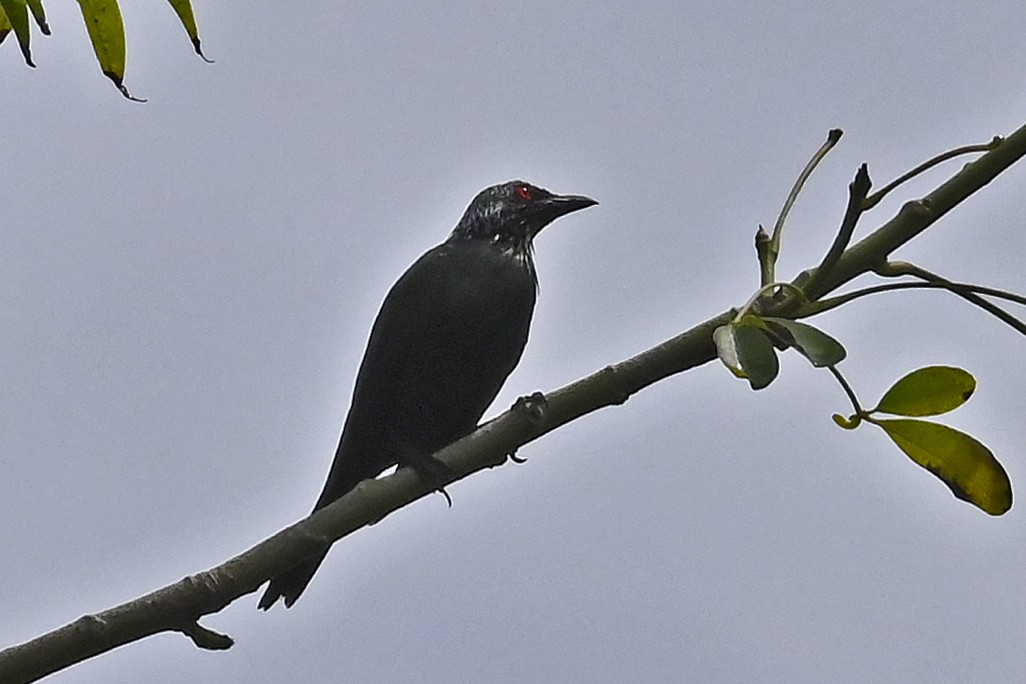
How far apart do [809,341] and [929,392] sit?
0.60 ft

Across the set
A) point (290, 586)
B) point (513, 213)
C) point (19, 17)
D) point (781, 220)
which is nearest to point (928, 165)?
point (781, 220)

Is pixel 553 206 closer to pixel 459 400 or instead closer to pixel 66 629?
pixel 459 400

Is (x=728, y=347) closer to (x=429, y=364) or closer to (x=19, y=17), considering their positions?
(x=19, y=17)

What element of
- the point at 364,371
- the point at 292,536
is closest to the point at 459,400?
the point at 364,371

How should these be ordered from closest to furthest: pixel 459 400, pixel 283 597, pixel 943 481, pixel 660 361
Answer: pixel 943 481, pixel 660 361, pixel 283 597, pixel 459 400

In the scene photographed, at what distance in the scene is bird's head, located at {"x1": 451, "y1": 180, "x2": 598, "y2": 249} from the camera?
17.1 ft

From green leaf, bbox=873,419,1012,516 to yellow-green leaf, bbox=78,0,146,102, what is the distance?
95 centimetres

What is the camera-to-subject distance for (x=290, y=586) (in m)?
3.94

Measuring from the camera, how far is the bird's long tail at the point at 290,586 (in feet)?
12.8

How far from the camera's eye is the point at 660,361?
1769mm

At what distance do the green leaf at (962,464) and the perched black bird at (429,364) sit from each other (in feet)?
8.21

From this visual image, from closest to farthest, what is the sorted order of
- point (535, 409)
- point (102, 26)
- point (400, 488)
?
point (102, 26)
point (535, 409)
point (400, 488)

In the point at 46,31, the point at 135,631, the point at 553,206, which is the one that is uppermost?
the point at 553,206

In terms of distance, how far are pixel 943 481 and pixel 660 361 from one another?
13.7 inches
